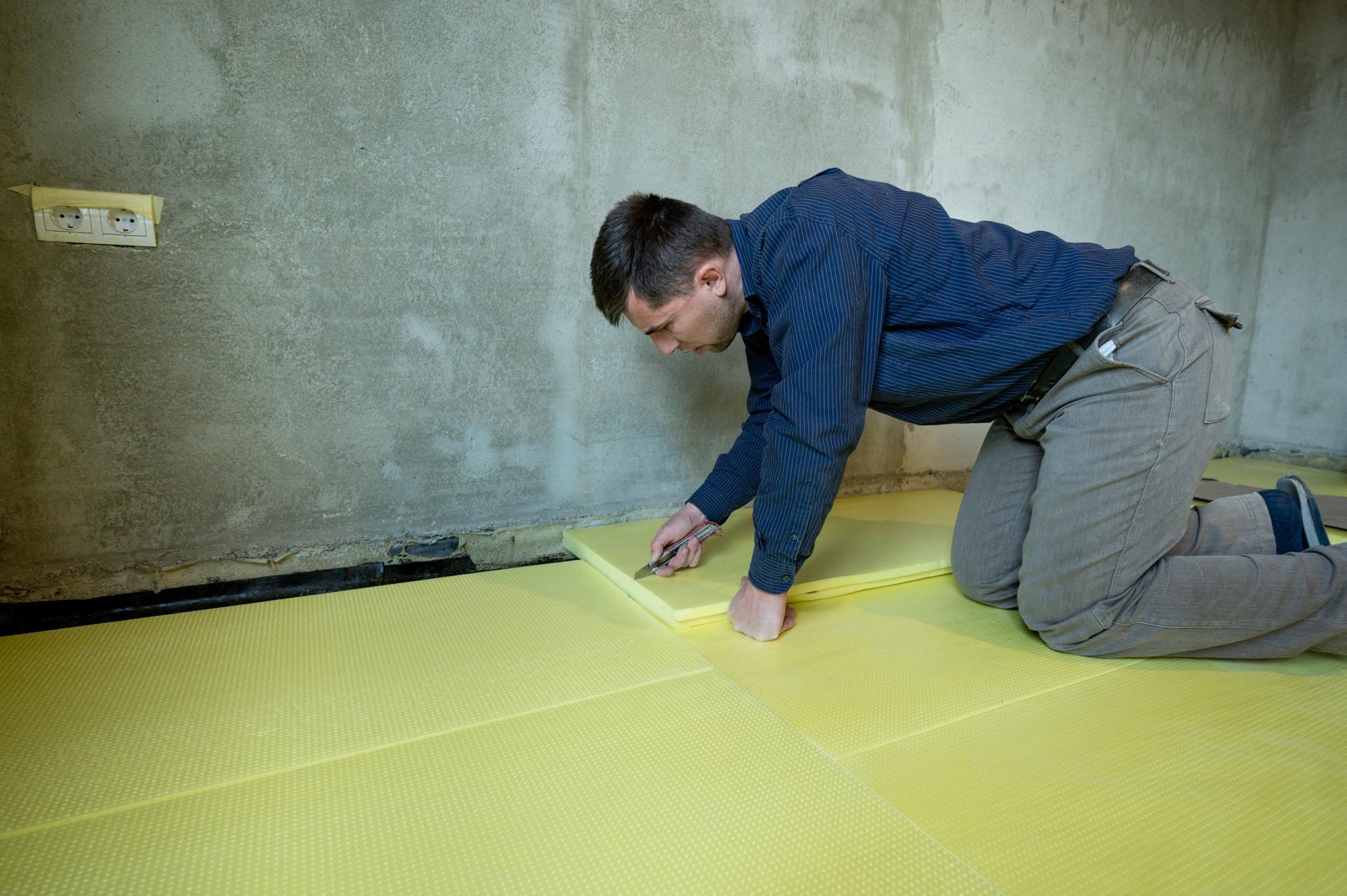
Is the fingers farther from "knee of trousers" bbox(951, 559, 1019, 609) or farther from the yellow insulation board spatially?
"knee of trousers" bbox(951, 559, 1019, 609)

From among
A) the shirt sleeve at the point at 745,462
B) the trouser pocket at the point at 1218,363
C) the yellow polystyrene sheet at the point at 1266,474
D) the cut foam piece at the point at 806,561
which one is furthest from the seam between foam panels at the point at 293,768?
the yellow polystyrene sheet at the point at 1266,474

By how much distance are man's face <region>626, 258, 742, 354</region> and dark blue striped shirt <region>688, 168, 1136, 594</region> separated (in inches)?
2.6

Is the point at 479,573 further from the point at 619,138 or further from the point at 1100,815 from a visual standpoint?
the point at 1100,815

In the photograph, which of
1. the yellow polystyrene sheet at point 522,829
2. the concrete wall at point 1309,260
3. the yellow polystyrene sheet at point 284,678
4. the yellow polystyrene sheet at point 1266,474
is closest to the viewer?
the yellow polystyrene sheet at point 522,829

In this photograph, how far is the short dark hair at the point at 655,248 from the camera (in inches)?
58.3

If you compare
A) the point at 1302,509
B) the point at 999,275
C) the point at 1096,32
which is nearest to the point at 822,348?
the point at 999,275

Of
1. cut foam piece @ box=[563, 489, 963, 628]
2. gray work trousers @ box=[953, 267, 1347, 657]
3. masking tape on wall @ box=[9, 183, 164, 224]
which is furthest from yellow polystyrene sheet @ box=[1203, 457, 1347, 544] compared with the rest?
masking tape on wall @ box=[9, 183, 164, 224]

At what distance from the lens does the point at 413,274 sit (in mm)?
1932

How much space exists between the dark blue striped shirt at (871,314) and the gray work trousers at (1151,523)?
0.12 meters

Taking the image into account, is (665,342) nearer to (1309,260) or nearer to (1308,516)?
(1308,516)

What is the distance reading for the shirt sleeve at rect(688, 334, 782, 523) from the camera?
185 cm

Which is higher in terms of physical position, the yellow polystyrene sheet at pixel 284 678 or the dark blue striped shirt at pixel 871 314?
the dark blue striped shirt at pixel 871 314

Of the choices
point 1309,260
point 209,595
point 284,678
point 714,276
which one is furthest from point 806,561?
point 1309,260

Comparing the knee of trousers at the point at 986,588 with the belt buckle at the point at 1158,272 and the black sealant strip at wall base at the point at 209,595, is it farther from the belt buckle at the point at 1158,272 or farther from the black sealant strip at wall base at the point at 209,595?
the black sealant strip at wall base at the point at 209,595
